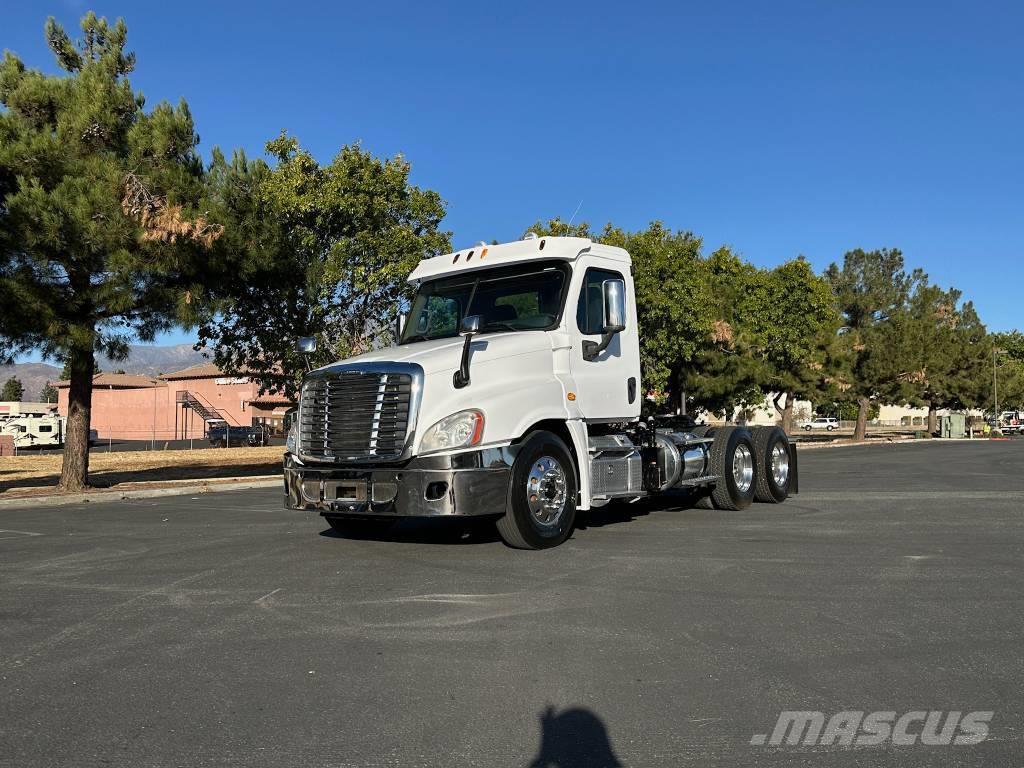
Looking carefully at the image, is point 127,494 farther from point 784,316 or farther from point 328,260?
point 784,316

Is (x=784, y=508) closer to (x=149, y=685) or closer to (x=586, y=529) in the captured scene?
(x=586, y=529)

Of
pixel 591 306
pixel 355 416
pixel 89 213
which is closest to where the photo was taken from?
pixel 355 416

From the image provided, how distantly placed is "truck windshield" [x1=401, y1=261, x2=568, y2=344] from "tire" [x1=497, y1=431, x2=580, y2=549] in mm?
1351

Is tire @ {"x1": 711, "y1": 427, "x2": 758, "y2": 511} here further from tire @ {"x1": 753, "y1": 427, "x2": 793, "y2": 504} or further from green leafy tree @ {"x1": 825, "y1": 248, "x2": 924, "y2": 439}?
green leafy tree @ {"x1": 825, "y1": 248, "x2": 924, "y2": 439}

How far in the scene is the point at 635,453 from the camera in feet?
35.5

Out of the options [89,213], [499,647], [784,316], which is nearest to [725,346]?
[784,316]

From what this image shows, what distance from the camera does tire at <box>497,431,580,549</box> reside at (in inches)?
351

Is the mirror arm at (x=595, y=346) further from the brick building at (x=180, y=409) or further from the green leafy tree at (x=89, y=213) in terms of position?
the brick building at (x=180, y=409)

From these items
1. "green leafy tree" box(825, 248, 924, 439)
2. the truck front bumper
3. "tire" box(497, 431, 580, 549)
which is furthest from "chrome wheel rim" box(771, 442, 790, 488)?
"green leafy tree" box(825, 248, 924, 439)

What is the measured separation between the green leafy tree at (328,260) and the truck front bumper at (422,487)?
12555mm

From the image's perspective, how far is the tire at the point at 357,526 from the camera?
35.1 feet

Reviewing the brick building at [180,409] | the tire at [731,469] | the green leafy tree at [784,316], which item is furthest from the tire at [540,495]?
the brick building at [180,409]

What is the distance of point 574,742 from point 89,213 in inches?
618

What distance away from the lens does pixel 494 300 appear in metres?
10.3
